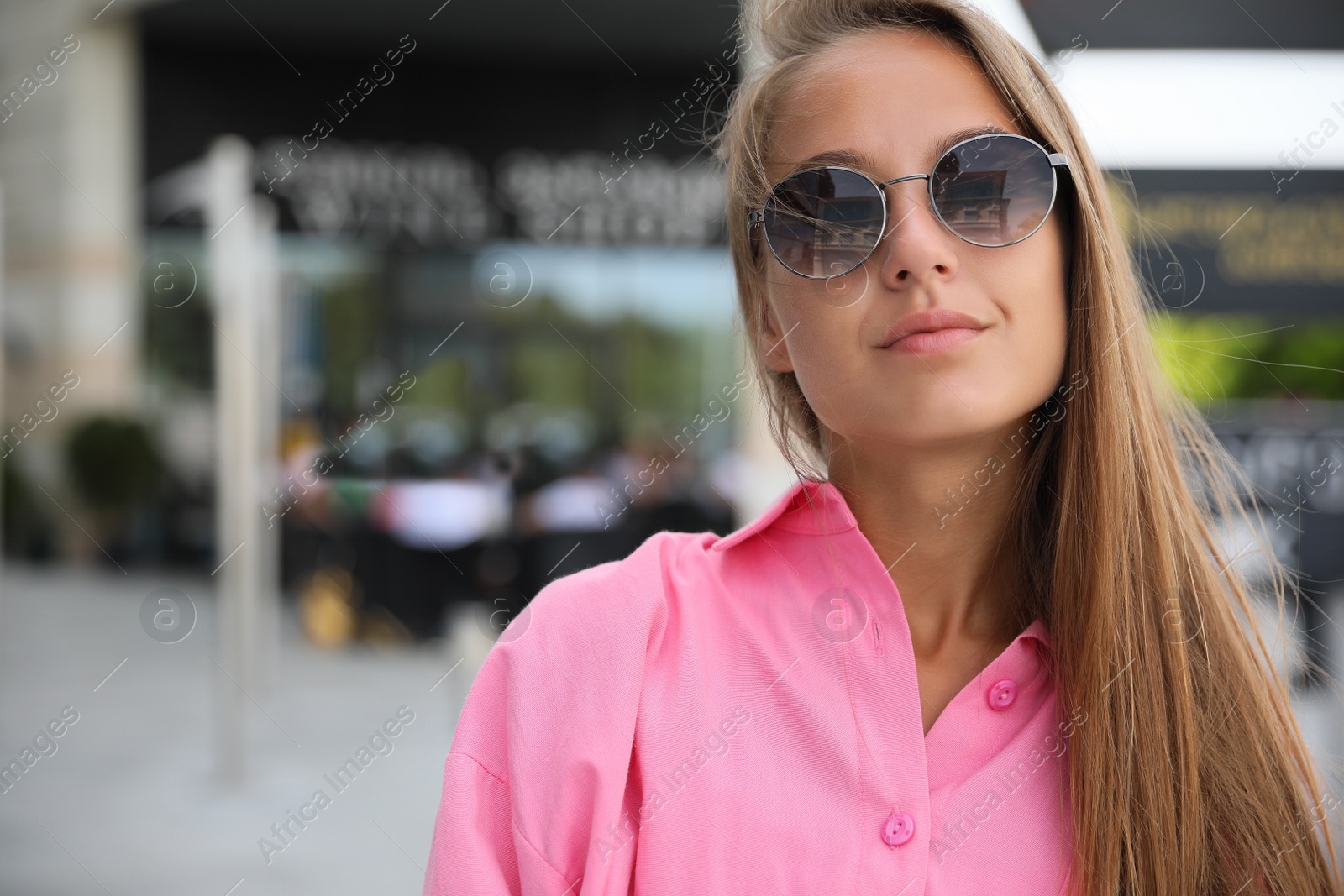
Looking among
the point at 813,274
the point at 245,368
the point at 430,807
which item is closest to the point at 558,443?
the point at 245,368

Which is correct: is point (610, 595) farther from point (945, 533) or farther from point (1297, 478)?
point (1297, 478)

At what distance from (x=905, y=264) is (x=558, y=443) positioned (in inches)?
428

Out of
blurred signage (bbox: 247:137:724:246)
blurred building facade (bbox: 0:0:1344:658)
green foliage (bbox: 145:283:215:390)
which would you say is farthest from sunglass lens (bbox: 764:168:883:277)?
green foliage (bbox: 145:283:215:390)

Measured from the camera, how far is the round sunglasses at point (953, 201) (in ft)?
3.86

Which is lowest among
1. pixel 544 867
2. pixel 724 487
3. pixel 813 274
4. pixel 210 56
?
pixel 544 867

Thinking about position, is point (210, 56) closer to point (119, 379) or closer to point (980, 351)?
point (119, 379)

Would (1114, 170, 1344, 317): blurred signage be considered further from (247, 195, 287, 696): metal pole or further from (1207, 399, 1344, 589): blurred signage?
(247, 195, 287, 696): metal pole

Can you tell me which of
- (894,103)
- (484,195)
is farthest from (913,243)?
(484,195)

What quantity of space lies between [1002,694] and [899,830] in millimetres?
217

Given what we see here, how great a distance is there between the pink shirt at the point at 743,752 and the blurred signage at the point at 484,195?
30.4 feet

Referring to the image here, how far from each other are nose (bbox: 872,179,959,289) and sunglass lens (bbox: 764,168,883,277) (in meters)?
0.02

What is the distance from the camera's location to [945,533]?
134 centimetres

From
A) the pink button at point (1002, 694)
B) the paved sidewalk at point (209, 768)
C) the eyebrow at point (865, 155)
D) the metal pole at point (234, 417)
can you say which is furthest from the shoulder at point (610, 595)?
the metal pole at point (234, 417)

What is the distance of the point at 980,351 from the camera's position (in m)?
1.15
